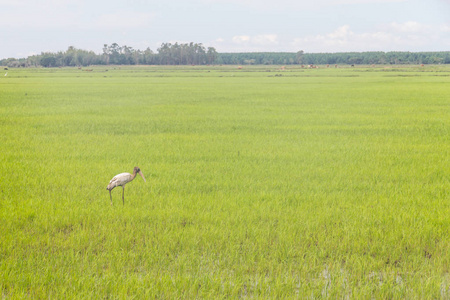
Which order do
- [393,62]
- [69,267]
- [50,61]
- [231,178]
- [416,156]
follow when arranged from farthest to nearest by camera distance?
1. [393,62]
2. [50,61]
3. [416,156]
4. [231,178]
5. [69,267]

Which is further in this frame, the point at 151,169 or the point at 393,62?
the point at 393,62

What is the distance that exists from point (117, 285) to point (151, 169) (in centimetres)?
516

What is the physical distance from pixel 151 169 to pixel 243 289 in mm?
5346

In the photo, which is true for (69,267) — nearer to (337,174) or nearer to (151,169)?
(151,169)

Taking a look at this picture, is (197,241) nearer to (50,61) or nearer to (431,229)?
(431,229)

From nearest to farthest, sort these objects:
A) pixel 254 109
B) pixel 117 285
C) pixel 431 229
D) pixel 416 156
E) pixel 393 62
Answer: pixel 117 285 → pixel 431 229 → pixel 416 156 → pixel 254 109 → pixel 393 62

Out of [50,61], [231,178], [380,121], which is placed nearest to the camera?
[231,178]

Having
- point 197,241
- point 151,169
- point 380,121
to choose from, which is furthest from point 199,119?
point 197,241

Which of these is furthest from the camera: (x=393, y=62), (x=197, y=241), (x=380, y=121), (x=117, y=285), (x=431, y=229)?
(x=393, y=62)

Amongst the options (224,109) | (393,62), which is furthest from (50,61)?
(224,109)

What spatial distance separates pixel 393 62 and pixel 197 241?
202 metres

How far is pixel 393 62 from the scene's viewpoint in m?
191

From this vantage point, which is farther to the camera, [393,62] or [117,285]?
[393,62]

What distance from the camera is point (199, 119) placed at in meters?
19.7
